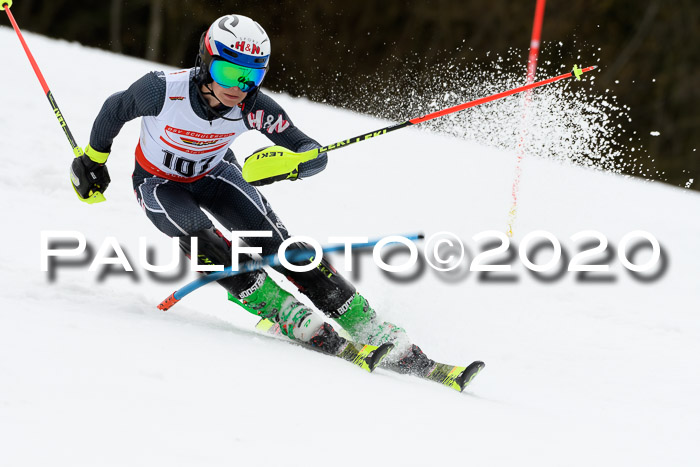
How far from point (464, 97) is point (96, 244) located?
3286 millimetres

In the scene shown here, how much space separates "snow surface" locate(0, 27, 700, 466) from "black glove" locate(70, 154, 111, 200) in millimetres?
418

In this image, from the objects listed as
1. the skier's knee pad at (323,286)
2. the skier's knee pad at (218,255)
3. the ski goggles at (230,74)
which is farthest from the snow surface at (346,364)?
the ski goggles at (230,74)

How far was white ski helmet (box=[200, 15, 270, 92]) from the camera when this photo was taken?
3029 millimetres

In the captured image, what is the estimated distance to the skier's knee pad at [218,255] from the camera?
318 cm

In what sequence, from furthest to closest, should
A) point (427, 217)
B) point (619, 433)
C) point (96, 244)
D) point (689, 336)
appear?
point (427, 217), point (96, 244), point (689, 336), point (619, 433)

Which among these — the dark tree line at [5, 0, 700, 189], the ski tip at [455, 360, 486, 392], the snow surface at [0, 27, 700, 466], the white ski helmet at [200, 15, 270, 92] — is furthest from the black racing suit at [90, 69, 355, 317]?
the dark tree line at [5, 0, 700, 189]

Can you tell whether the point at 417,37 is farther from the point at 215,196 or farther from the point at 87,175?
the point at 87,175

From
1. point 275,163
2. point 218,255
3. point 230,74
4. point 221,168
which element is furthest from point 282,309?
point 230,74

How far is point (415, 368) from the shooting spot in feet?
10.6

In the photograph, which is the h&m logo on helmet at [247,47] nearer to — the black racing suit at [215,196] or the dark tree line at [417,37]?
the black racing suit at [215,196]

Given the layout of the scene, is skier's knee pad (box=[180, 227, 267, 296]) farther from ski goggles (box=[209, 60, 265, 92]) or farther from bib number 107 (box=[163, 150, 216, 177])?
ski goggles (box=[209, 60, 265, 92])

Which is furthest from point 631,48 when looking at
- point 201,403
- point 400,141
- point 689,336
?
point 201,403

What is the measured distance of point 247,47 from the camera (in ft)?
9.96

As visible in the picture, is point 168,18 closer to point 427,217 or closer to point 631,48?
point 631,48
